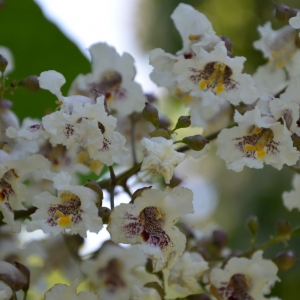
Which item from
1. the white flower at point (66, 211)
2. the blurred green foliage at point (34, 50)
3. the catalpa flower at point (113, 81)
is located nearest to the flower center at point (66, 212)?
the white flower at point (66, 211)

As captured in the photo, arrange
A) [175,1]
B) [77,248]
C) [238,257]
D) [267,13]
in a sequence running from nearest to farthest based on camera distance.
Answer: [238,257] → [77,248] → [267,13] → [175,1]

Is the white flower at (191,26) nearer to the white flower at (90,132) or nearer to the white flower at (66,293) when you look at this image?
the white flower at (90,132)

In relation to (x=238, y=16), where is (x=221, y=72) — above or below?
above

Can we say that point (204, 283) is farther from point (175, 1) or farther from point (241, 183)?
point (175, 1)

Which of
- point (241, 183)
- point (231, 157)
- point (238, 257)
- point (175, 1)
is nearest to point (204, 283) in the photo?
point (238, 257)

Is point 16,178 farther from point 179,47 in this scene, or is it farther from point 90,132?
point 179,47

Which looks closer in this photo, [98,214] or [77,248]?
[98,214]
